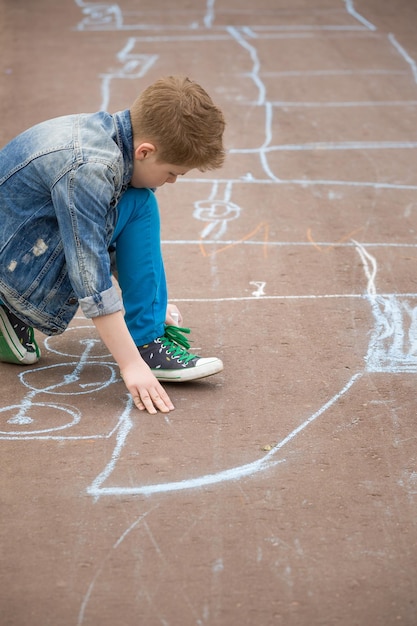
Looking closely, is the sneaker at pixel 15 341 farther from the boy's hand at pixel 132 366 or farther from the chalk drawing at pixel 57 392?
the boy's hand at pixel 132 366

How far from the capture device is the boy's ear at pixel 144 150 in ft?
8.09

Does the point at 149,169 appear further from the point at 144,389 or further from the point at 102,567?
the point at 102,567

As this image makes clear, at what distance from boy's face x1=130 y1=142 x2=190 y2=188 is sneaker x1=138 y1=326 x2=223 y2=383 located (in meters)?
0.49

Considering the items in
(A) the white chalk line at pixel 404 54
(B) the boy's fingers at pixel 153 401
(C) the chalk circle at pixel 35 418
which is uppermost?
(B) the boy's fingers at pixel 153 401

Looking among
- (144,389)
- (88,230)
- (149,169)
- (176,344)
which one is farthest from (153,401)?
(149,169)

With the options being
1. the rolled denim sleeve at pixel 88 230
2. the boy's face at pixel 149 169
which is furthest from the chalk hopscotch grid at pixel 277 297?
the boy's face at pixel 149 169

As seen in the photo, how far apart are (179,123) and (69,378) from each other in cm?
89

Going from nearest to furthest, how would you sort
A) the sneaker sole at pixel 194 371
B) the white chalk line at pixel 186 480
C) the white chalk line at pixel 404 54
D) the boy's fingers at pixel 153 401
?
the white chalk line at pixel 186 480
the boy's fingers at pixel 153 401
the sneaker sole at pixel 194 371
the white chalk line at pixel 404 54

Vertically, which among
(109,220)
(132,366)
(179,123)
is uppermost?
(179,123)

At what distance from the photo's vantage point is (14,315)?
277 centimetres

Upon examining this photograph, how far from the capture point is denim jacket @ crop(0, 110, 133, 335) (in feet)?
7.91

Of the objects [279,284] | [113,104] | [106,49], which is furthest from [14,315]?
[106,49]

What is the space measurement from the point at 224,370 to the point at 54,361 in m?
0.57

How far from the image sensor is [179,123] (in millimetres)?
2416
